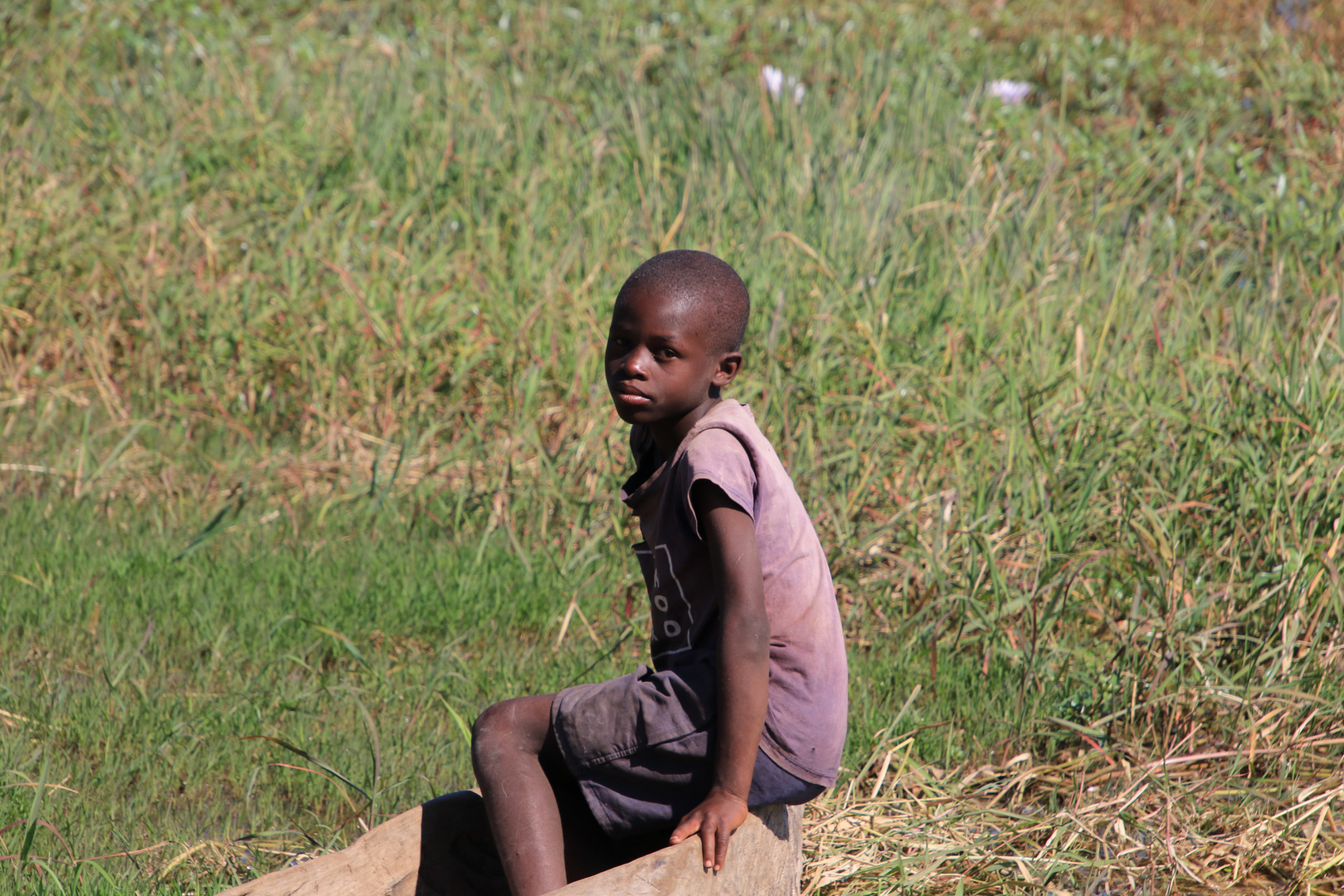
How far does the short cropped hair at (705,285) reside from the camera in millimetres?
2203

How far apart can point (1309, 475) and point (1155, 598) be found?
65 cm

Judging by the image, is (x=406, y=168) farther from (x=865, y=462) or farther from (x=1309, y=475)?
(x=1309, y=475)

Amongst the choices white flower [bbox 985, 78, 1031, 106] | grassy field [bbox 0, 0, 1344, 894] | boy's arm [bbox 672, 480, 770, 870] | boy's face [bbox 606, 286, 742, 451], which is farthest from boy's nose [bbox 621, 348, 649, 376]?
white flower [bbox 985, 78, 1031, 106]

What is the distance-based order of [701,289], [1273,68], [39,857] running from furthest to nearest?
[1273,68]
[39,857]
[701,289]

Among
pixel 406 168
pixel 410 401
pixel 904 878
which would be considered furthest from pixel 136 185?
pixel 904 878

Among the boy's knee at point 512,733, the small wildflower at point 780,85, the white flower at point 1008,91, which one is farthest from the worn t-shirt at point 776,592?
the white flower at point 1008,91

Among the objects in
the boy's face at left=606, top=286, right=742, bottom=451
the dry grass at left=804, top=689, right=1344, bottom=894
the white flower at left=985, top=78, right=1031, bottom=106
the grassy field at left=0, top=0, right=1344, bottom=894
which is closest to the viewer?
the boy's face at left=606, top=286, right=742, bottom=451

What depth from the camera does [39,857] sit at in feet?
8.57

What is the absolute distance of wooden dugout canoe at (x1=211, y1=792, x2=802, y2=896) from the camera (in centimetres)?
199

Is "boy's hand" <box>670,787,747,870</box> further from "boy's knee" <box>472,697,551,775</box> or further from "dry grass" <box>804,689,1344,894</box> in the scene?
"dry grass" <box>804,689,1344,894</box>

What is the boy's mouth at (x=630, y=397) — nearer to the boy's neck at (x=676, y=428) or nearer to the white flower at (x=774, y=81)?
the boy's neck at (x=676, y=428)

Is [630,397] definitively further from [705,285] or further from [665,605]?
[665,605]

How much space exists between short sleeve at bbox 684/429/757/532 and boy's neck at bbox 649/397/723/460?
0.09 meters

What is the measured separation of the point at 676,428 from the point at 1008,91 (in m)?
4.52
